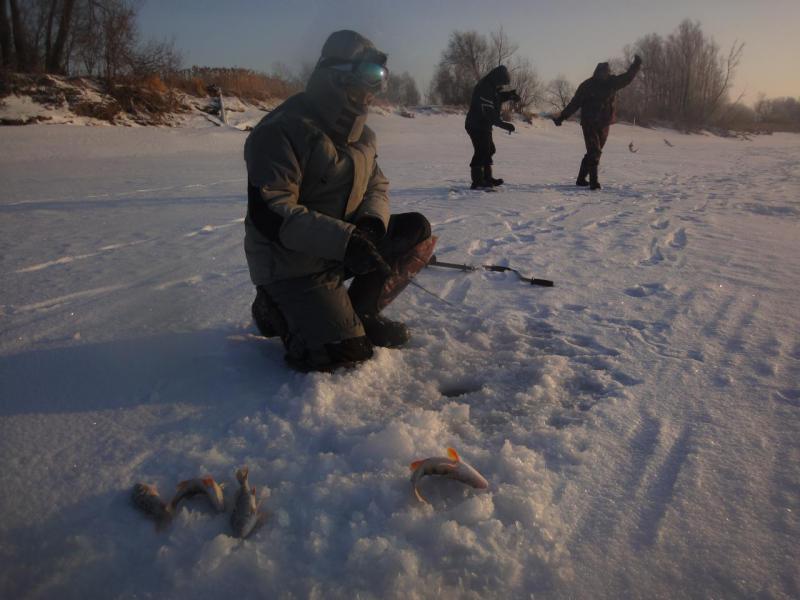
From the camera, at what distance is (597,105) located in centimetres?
800

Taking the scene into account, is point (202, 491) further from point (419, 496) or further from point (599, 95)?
point (599, 95)

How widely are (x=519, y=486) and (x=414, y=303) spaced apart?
174cm

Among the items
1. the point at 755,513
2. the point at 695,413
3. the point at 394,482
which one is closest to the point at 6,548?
the point at 394,482

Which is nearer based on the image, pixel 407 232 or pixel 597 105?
pixel 407 232

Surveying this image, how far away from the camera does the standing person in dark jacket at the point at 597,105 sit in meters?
7.97

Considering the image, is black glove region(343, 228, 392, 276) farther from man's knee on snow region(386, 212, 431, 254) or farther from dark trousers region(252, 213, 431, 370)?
man's knee on snow region(386, 212, 431, 254)

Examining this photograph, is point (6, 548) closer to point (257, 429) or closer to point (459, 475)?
point (257, 429)

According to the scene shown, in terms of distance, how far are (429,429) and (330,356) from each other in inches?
25.1

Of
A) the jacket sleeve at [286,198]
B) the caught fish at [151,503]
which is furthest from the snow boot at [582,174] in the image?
the caught fish at [151,503]

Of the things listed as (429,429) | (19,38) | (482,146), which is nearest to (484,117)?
(482,146)

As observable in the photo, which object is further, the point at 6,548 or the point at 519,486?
the point at 519,486

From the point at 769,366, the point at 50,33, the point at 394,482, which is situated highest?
the point at 50,33

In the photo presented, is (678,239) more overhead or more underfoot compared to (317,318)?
more overhead

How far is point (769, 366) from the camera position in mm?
2477
